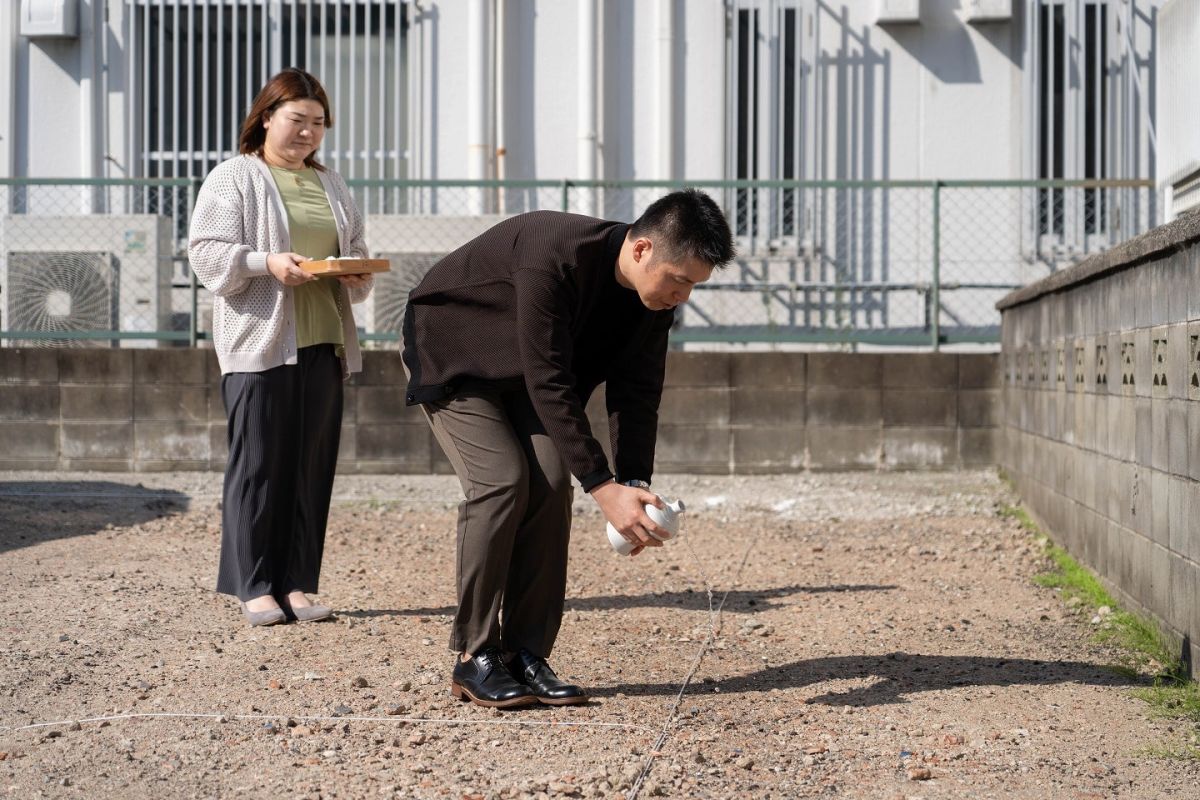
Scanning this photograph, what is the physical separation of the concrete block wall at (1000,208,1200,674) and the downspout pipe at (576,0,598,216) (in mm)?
4627

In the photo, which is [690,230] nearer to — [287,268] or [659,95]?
[287,268]

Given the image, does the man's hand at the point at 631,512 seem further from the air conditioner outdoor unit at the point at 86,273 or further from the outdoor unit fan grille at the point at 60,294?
the outdoor unit fan grille at the point at 60,294

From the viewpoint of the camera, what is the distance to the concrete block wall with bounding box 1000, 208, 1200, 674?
14.5ft

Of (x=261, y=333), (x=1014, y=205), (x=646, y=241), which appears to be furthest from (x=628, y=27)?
(x=646, y=241)

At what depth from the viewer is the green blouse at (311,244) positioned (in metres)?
5.17

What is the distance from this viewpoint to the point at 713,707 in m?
3.96

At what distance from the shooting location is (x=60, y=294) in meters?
9.84

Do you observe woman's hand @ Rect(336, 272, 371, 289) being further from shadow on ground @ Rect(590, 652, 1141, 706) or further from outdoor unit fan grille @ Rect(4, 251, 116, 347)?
outdoor unit fan grille @ Rect(4, 251, 116, 347)

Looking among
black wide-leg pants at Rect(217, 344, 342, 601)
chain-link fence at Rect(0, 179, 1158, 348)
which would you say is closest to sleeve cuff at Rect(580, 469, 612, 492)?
black wide-leg pants at Rect(217, 344, 342, 601)

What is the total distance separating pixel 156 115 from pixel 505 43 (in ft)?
10.0

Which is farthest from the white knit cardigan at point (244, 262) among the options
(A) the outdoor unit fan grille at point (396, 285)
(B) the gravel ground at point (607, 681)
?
(A) the outdoor unit fan grille at point (396, 285)

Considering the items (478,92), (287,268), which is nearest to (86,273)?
(478,92)

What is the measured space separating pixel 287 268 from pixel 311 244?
33 centimetres

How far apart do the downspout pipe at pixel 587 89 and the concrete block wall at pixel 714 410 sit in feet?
9.02
